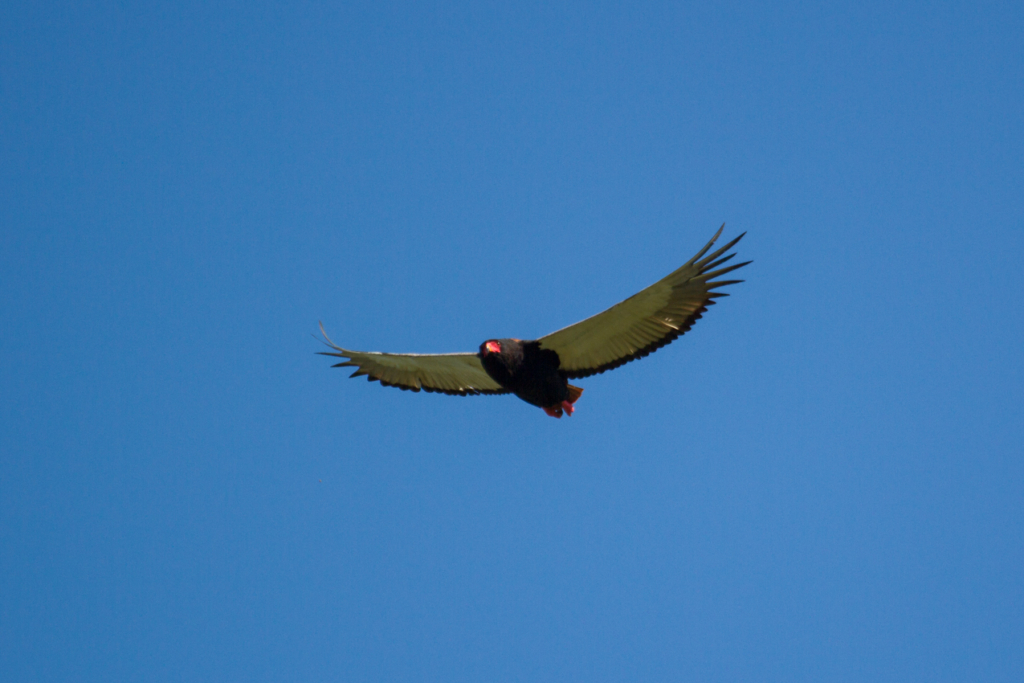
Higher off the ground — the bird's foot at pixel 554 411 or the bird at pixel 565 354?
the bird at pixel 565 354

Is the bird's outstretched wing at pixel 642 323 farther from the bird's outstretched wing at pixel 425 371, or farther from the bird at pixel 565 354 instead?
the bird's outstretched wing at pixel 425 371

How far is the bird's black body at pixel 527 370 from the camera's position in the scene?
37.9 feet

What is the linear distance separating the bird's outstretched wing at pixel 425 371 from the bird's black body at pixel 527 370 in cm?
71

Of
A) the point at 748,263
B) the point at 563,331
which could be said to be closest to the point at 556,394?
the point at 563,331

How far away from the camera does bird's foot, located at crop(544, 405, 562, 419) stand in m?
12.5

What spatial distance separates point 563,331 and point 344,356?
3.75 meters

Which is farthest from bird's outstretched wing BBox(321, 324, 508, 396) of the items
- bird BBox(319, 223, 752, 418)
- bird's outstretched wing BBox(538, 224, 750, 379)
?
bird's outstretched wing BBox(538, 224, 750, 379)

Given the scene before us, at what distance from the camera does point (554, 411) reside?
12.6 meters

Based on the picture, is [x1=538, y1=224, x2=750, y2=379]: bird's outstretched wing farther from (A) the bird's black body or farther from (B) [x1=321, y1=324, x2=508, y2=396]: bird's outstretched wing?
(B) [x1=321, y1=324, x2=508, y2=396]: bird's outstretched wing

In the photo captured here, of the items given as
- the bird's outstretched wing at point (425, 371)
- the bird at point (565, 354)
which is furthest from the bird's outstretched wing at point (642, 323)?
the bird's outstretched wing at point (425, 371)

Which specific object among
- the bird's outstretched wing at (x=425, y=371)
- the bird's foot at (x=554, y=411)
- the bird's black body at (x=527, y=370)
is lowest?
the bird's foot at (x=554, y=411)

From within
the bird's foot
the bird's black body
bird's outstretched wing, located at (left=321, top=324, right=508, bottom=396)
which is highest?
bird's outstretched wing, located at (left=321, top=324, right=508, bottom=396)

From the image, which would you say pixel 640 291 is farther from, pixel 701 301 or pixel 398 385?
pixel 398 385

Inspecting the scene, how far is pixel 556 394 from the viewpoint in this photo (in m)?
12.2
